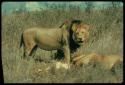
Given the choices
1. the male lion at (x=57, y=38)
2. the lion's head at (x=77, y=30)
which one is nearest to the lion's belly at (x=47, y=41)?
the male lion at (x=57, y=38)

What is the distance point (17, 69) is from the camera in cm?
594

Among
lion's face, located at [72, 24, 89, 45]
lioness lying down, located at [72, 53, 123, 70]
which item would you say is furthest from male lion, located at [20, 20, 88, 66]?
lioness lying down, located at [72, 53, 123, 70]

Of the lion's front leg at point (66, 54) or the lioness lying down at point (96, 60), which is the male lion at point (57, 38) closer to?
the lion's front leg at point (66, 54)

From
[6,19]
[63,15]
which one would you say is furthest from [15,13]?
[63,15]

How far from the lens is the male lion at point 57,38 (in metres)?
5.89

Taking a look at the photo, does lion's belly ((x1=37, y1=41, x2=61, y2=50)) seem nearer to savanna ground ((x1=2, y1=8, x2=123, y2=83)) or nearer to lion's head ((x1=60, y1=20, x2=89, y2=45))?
savanna ground ((x1=2, y1=8, x2=123, y2=83))

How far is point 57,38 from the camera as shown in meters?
5.95

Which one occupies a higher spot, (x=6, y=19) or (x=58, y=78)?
(x=6, y=19)

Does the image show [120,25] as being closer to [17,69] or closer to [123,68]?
[123,68]

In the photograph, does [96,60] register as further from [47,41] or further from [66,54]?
[47,41]

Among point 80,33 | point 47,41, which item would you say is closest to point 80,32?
point 80,33

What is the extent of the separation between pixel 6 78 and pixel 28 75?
0.24m

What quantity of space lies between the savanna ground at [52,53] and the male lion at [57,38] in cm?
6

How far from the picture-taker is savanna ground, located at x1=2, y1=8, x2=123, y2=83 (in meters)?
5.84
